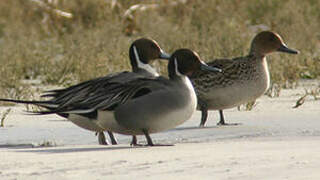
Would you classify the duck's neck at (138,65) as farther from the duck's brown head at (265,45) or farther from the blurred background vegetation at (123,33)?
the blurred background vegetation at (123,33)

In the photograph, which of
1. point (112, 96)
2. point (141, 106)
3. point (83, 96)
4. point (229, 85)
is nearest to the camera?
point (141, 106)

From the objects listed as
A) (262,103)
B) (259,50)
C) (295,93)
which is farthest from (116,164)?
(295,93)

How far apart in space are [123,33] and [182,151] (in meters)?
10.5

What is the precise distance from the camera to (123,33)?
15992 mm

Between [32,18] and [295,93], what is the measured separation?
834 cm

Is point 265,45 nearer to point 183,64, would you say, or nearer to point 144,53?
point 144,53

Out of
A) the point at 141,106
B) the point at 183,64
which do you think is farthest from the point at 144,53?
the point at 141,106

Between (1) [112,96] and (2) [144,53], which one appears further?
(2) [144,53]

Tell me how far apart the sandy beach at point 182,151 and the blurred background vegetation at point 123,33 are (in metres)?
2.31

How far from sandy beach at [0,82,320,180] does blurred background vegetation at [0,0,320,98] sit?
2.31 meters

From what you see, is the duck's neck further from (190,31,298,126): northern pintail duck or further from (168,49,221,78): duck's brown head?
(190,31,298,126): northern pintail duck

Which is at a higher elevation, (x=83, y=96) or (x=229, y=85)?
(x=83, y=96)

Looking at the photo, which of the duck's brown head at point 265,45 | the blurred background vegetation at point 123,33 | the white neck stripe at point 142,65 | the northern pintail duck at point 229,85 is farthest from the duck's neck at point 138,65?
the blurred background vegetation at point 123,33

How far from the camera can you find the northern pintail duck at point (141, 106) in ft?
20.3
